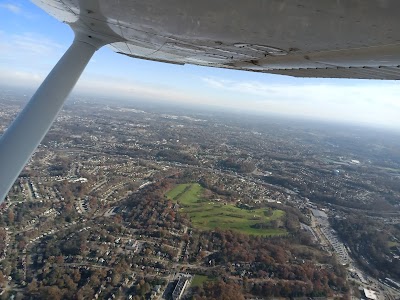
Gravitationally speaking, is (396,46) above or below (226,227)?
above

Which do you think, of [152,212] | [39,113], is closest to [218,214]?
[152,212]

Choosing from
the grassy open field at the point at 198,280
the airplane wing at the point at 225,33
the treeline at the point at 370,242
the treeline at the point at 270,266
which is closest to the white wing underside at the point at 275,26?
the airplane wing at the point at 225,33

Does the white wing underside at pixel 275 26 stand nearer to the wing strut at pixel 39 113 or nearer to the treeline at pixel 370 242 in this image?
the wing strut at pixel 39 113

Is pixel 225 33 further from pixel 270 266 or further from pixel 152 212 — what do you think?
pixel 152 212

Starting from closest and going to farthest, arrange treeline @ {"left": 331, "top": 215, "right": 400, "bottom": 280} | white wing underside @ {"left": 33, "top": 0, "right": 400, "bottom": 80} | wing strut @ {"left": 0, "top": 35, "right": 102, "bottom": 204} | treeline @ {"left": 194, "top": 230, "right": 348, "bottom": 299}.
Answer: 1. white wing underside @ {"left": 33, "top": 0, "right": 400, "bottom": 80}
2. wing strut @ {"left": 0, "top": 35, "right": 102, "bottom": 204}
3. treeline @ {"left": 194, "top": 230, "right": 348, "bottom": 299}
4. treeline @ {"left": 331, "top": 215, "right": 400, "bottom": 280}

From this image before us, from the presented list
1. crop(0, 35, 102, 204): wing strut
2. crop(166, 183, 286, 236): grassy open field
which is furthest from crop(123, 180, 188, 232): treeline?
crop(0, 35, 102, 204): wing strut

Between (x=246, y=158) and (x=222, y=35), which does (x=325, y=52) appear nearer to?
(x=222, y=35)

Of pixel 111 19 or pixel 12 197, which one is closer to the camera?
pixel 111 19

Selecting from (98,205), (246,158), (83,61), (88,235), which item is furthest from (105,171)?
(83,61)

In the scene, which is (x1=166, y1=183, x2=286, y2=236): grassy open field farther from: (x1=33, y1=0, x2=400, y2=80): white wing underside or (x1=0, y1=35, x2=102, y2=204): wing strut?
(x1=33, y1=0, x2=400, y2=80): white wing underside
